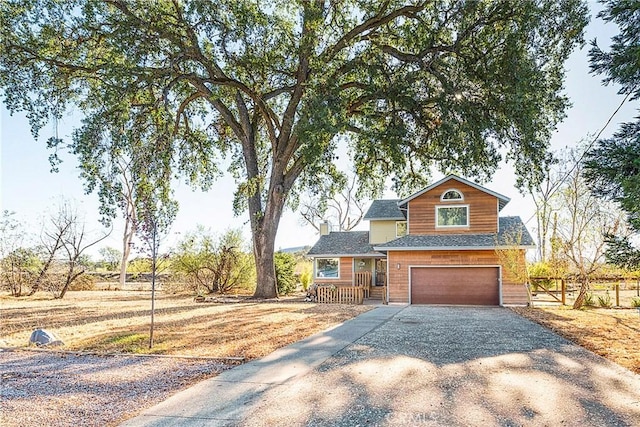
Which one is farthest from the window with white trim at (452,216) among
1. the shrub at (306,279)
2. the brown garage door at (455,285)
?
the shrub at (306,279)

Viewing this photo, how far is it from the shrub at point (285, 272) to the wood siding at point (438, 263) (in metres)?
7.96

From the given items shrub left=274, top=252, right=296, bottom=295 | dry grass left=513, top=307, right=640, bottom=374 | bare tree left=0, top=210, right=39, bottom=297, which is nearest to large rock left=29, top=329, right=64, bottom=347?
dry grass left=513, top=307, right=640, bottom=374

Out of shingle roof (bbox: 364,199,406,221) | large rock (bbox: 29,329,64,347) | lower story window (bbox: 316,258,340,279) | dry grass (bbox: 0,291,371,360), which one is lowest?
dry grass (bbox: 0,291,371,360)

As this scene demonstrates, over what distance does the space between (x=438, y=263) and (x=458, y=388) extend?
43.9ft

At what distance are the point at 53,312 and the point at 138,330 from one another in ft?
19.6

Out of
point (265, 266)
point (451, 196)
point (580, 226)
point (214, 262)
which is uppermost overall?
point (451, 196)

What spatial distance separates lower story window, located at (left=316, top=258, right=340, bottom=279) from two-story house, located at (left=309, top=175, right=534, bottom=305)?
4.26 meters

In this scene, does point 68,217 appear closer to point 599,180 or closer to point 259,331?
point 259,331

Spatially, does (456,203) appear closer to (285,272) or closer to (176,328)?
(285,272)

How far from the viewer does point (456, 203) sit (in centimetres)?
1941

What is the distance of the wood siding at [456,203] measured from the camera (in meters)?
19.1

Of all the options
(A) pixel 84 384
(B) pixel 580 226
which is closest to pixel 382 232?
(B) pixel 580 226

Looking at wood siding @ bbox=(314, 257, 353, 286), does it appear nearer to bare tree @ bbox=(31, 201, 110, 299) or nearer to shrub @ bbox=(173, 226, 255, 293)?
shrub @ bbox=(173, 226, 255, 293)

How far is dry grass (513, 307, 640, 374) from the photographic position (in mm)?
7652
